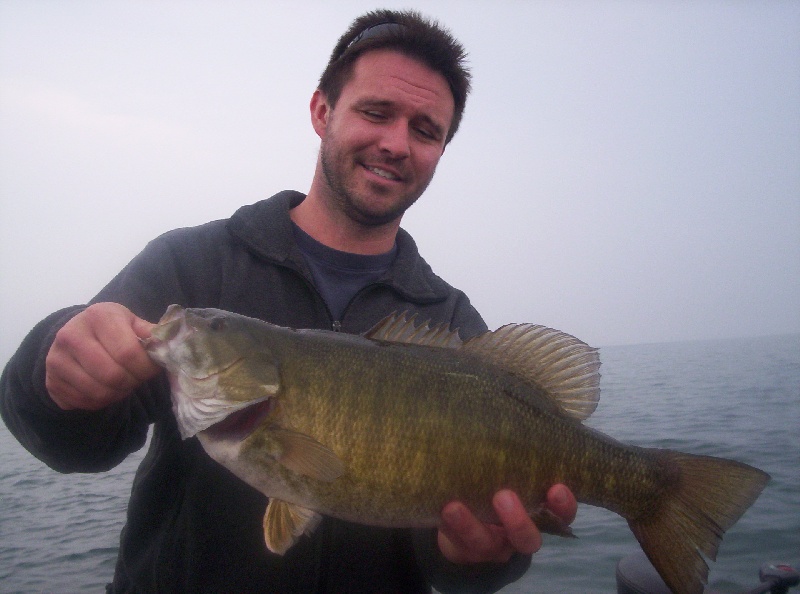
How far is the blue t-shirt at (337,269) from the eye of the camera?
3.22 m

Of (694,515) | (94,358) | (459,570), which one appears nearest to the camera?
(94,358)

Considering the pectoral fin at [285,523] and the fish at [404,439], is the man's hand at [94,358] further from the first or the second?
the pectoral fin at [285,523]

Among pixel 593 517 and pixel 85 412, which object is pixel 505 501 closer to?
pixel 85 412

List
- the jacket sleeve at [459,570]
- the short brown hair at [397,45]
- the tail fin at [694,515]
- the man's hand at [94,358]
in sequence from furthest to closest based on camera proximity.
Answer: the short brown hair at [397,45], the jacket sleeve at [459,570], the tail fin at [694,515], the man's hand at [94,358]

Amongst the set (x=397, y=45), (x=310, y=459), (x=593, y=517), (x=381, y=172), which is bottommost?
(x=593, y=517)

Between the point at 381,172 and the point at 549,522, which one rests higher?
the point at 381,172

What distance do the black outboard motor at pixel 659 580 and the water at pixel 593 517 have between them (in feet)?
5.53

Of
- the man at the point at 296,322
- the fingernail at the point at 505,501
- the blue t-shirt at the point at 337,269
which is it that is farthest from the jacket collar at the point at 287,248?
the fingernail at the point at 505,501

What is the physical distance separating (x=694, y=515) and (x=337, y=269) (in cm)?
233

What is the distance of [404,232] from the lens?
395 centimetres

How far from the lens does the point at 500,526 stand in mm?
2367

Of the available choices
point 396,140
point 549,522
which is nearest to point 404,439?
point 549,522

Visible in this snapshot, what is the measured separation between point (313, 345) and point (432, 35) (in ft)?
8.35

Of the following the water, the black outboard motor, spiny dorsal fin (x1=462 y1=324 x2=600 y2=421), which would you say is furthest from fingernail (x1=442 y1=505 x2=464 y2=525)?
the water
